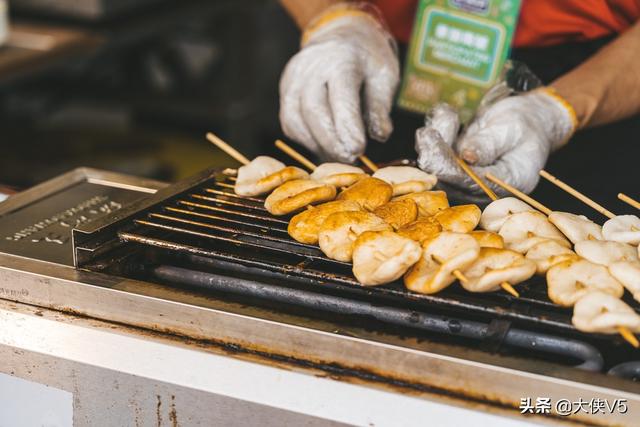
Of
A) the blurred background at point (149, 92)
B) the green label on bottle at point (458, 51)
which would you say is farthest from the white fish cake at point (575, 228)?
the blurred background at point (149, 92)

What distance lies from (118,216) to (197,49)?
18.2 feet

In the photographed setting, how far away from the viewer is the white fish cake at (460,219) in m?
1.81

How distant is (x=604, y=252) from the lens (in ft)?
5.55

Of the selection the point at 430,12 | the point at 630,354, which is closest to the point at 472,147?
the point at 630,354

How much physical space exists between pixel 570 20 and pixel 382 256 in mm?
1593

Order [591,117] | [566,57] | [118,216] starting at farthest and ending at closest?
[566,57], [591,117], [118,216]

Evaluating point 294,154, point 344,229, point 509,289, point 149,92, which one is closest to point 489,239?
point 509,289

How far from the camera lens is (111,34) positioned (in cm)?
463

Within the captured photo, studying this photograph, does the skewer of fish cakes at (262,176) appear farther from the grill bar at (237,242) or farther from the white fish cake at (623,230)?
the white fish cake at (623,230)

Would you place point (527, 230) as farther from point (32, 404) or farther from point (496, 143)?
point (32, 404)

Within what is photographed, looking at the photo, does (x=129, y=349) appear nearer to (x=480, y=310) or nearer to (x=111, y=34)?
(x=480, y=310)

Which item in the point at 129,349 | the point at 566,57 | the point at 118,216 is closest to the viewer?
the point at 129,349

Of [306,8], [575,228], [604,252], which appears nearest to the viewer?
[604,252]

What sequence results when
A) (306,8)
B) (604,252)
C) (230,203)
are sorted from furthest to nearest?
1. (306,8)
2. (230,203)
3. (604,252)
